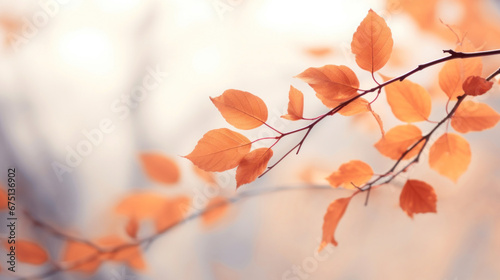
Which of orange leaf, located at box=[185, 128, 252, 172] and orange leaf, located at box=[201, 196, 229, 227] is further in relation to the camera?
orange leaf, located at box=[201, 196, 229, 227]

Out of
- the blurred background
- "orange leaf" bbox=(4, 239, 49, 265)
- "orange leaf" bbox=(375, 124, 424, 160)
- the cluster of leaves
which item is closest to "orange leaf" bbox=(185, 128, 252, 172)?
the cluster of leaves

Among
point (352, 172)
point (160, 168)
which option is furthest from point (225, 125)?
point (352, 172)

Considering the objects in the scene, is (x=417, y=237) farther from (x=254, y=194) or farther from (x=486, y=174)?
(x=254, y=194)

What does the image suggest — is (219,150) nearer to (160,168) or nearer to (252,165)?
(252,165)

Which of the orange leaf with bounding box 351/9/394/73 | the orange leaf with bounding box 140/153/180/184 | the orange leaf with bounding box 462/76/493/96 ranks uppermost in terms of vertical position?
the orange leaf with bounding box 351/9/394/73

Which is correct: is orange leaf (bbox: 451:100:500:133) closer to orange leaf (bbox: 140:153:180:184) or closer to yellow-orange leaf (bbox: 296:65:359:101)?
yellow-orange leaf (bbox: 296:65:359:101)

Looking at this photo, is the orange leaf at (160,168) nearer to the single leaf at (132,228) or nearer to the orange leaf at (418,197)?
the single leaf at (132,228)

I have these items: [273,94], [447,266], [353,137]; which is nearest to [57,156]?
[273,94]
